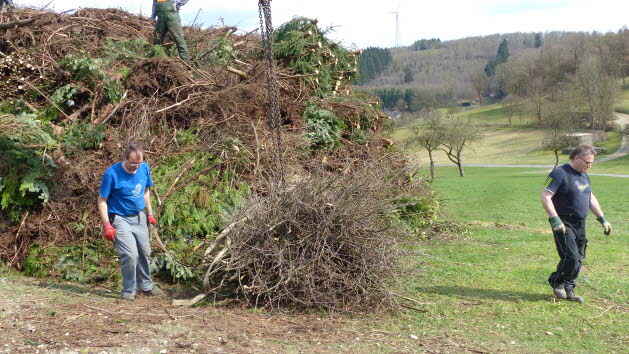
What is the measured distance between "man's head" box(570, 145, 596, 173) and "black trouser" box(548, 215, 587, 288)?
0.61 m

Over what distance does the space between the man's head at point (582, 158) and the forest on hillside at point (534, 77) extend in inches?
322

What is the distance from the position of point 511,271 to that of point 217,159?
4.84 metres

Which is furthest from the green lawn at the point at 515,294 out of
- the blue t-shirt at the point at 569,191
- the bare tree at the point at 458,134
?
the bare tree at the point at 458,134

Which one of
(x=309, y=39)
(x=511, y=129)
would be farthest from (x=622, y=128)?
(x=309, y=39)

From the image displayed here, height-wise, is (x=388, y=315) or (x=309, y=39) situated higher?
(x=309, y=39)

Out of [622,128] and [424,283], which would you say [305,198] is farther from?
[622,128]

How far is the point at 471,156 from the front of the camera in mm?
71688

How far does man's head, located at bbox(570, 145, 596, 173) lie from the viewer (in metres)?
6.30

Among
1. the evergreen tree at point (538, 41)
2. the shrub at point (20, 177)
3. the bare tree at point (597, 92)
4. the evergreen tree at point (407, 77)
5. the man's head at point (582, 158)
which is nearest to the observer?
the man's head at point (582, 158)

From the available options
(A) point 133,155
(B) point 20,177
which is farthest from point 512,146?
(A) point 133,155

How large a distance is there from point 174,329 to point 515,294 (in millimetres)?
4232

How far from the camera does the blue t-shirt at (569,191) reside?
20.8 feet

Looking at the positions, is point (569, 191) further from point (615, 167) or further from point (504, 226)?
point (615, 167)

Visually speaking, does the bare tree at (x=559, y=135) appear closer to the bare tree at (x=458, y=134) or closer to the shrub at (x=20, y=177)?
the bare tree at (x=458, y=134)
